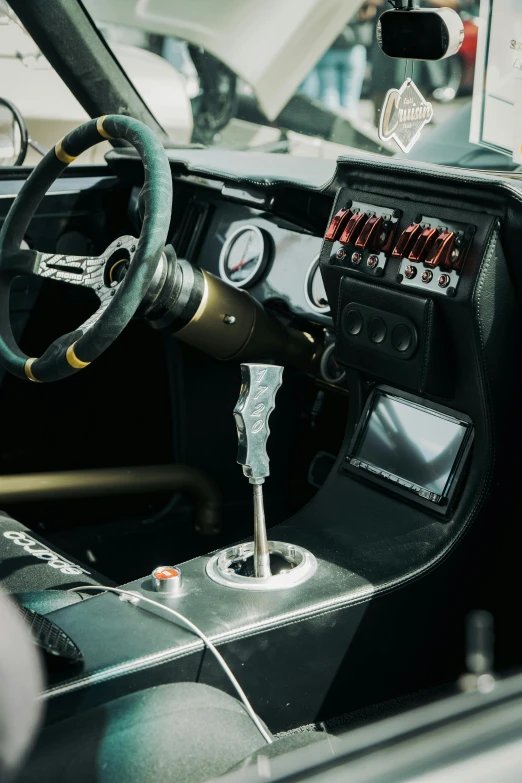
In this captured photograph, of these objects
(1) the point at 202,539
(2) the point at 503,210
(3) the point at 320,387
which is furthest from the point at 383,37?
(1) the point at 202,539

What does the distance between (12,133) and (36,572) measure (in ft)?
4.50

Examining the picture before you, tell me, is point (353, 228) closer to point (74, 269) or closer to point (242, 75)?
point (74, 269)

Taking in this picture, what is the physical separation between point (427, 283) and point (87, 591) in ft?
2.75

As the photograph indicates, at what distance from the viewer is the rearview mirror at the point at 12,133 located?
261 cm

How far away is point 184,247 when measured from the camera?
2.61 meters

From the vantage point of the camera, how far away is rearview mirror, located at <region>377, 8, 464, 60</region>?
5.56ft

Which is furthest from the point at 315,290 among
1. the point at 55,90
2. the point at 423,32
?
the point at 55,90

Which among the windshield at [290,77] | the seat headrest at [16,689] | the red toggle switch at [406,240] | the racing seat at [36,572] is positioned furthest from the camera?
the windshield at [290,77]

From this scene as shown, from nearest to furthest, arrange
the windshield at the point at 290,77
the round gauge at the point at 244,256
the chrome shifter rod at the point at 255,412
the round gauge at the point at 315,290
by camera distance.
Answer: the chrome shifter rod at the point at 255,412, the windshield at the point at 290,77, the round gauge at the point at 315,290, the round gauge at the point at 244,256

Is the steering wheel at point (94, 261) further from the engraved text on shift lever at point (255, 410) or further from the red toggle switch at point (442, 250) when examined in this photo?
the red toggle switch at point (442, 250)

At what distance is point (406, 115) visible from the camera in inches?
75.2

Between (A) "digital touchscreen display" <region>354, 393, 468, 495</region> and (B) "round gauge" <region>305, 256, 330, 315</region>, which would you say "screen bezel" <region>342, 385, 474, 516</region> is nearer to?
(A) "digital touchscreen display" <region>354, 393, 468, 495</region>

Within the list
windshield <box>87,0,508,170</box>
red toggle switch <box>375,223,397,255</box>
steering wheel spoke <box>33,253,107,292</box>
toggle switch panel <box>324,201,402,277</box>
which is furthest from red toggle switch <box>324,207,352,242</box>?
steering wheel spoke <box>33,253,107,292</box>

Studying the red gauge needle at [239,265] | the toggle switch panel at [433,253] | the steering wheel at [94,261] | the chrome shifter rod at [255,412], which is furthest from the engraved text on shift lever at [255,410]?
the red gauge needle at [239,265]
